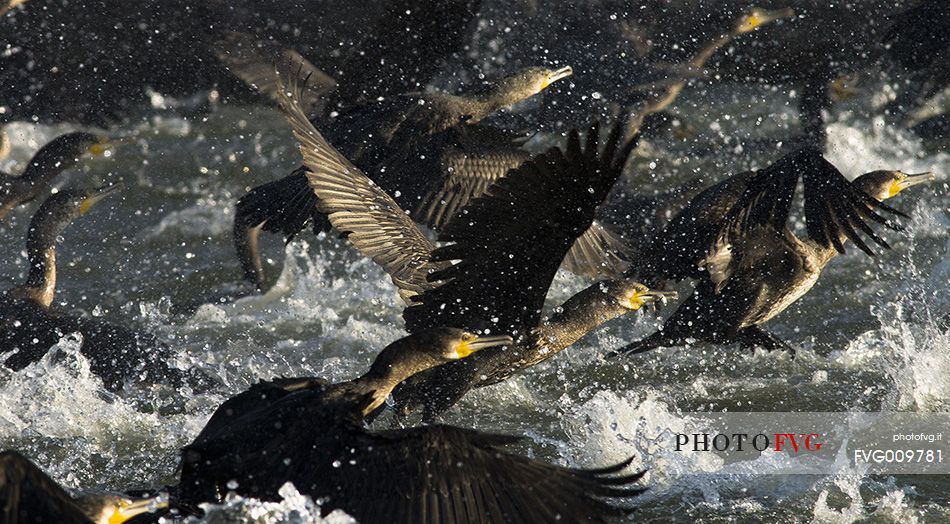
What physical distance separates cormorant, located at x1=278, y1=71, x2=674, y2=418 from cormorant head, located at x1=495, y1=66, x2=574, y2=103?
1.50 meters

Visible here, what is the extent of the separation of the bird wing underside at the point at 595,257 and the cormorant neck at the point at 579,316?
44.4 inches

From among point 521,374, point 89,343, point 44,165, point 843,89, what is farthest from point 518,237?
point 843,89

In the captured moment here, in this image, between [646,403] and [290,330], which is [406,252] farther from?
[290,330]

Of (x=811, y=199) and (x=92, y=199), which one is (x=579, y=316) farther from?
(x=92, y=199)

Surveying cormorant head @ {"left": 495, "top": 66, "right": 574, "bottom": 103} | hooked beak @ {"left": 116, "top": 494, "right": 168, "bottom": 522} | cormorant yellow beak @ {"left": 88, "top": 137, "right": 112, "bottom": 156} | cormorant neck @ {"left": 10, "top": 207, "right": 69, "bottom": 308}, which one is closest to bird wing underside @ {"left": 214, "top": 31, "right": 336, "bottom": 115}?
cormorant yellow beak @ {"left": 88, "top": 137, "right": 112, "bottom": 156}

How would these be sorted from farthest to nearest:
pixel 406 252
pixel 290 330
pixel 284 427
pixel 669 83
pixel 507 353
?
pixel 669 83 < pixel 290 330 < pixel 406 252 < pixel 507 353 < pixel 284 427

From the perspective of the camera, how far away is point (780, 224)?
606 centimetres

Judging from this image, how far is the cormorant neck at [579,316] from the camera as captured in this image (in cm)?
578

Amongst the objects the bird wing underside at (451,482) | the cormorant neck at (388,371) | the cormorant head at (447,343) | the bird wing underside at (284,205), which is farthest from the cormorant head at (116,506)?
the bird wing underside at (284,205)

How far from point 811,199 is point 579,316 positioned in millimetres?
1219

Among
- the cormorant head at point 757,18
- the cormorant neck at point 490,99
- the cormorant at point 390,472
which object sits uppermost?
the cormorant head at point 757,18

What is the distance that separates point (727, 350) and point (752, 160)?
3386 mm

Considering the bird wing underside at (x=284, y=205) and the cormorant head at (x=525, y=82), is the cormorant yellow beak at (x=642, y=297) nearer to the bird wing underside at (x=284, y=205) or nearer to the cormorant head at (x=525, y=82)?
the bird wing underside at (x=284, y=205)

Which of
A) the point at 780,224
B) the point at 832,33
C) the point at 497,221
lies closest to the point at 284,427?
the point at 497,221
